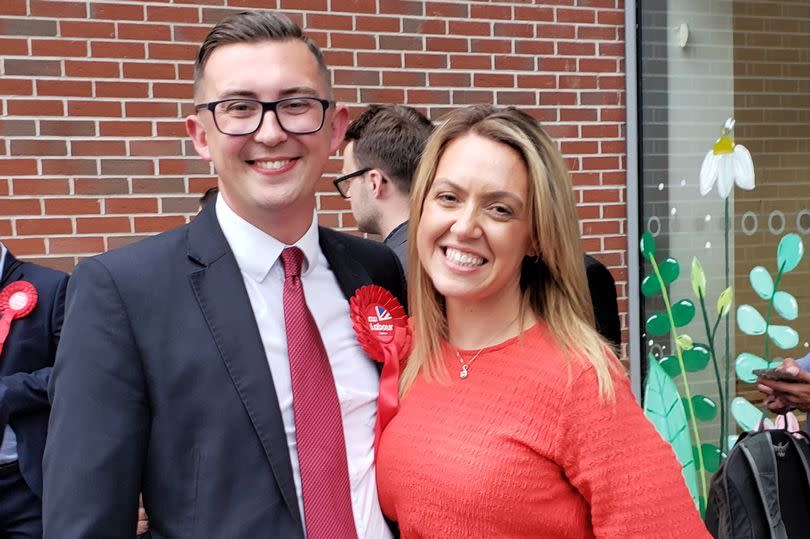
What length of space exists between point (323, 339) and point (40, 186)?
2442 millimetres

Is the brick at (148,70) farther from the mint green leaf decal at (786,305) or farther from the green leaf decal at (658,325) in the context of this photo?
the mint green leaf decal at (786,305)

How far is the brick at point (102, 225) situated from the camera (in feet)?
13.4

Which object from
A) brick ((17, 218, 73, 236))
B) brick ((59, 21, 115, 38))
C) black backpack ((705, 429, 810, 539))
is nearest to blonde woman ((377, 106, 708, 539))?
black backpack ((705, 429, 810, 539))

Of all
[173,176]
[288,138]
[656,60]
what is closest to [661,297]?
[656,60]

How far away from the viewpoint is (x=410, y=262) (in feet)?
7.73

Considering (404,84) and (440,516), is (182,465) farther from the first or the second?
(404,84)

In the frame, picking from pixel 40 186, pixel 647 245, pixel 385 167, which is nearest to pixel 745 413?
pixel 647 245

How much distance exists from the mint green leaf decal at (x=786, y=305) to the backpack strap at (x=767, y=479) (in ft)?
4.63

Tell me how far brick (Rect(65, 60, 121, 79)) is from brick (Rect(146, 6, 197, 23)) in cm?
28

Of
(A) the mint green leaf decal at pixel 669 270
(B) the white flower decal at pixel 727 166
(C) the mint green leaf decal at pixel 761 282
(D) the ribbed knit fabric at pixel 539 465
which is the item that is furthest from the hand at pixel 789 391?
(A) the mint green leaf decal at pixel 669 270

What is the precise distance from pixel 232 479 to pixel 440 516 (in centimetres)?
47

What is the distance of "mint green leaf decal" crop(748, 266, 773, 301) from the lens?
14.0ft

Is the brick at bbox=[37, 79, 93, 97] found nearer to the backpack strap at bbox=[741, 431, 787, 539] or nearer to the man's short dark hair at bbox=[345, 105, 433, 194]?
the man's short dark hair at bbox=[345, 105, 433, 194]

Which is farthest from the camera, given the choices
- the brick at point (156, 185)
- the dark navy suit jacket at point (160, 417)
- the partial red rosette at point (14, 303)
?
the brick at point (156, 185)
